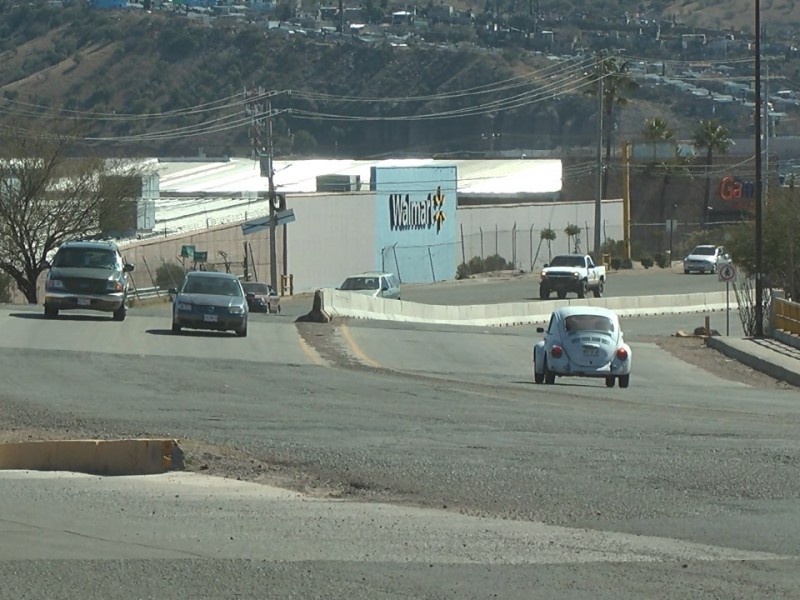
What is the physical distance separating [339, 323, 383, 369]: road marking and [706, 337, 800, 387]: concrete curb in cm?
859

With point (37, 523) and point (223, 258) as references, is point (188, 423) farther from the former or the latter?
point (223, 258)

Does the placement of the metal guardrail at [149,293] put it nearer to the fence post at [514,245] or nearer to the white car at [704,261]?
the white car at [704,261]

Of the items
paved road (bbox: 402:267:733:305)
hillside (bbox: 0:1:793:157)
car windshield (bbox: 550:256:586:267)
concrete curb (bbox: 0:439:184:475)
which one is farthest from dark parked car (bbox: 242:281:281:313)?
hillside (bbox: 0:1:793:157)

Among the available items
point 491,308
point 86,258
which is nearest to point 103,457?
point 86,258

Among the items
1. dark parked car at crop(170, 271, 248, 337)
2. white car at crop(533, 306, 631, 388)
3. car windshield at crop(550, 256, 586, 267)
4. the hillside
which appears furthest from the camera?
the hillside

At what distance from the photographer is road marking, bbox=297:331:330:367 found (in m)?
29.5

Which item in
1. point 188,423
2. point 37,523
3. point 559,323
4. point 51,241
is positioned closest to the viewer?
point 37,523

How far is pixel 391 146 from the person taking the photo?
185250mm

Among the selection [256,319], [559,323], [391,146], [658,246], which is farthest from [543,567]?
[391,146]

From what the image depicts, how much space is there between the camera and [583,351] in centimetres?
2695

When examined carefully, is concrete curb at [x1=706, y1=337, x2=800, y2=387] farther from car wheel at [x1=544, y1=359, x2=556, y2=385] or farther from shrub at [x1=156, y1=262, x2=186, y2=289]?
shrub at [x1=156, y1=262, x2=186, y2=289]

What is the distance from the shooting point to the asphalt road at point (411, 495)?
8773 mm

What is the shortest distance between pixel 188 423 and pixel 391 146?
169m

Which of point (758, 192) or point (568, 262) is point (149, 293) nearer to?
point (568, 262)
